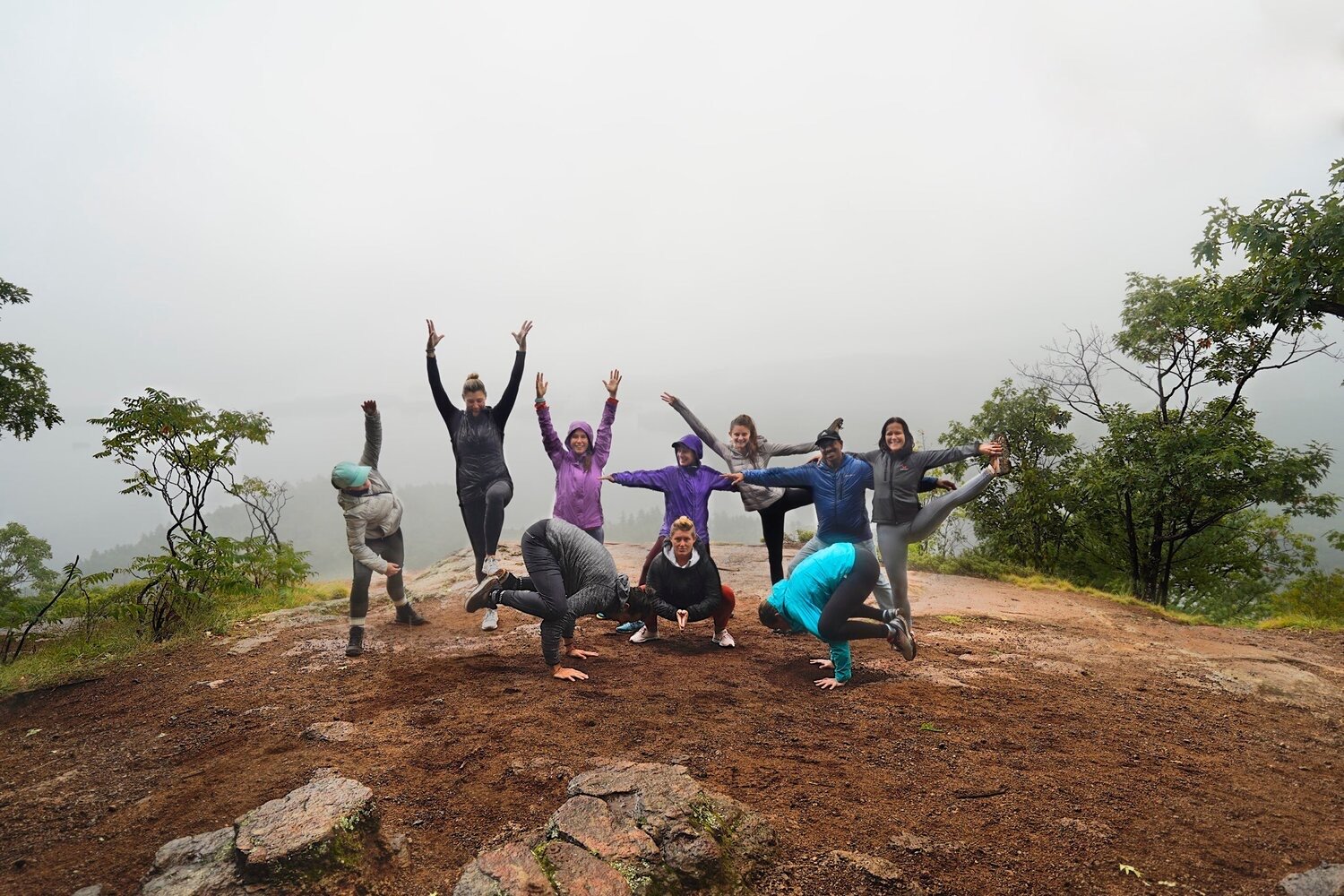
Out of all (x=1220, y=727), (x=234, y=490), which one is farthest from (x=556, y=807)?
(x=234, y=490)

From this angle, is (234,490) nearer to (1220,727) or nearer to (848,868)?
(848,868)

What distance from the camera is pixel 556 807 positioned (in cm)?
359

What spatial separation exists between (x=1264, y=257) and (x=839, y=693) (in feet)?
32.5

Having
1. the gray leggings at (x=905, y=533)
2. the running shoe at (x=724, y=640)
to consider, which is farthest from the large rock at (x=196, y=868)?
the gray leggings at (x=905, y=533)

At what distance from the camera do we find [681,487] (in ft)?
22.6

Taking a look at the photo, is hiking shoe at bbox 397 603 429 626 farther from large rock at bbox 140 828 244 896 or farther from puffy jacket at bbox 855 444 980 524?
puffy jacket at bbox 855 444 980 524

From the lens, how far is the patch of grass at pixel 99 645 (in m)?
6.66

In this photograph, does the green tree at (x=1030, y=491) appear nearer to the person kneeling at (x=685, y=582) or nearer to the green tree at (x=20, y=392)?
the person kneeling at (x=685, y=582)

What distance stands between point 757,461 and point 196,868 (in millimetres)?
5964

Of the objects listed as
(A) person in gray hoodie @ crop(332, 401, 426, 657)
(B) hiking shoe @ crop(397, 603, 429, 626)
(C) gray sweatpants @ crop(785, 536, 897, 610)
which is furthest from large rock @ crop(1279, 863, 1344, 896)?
(B) hiking shoe @ crop(397, 603, 429, 626)

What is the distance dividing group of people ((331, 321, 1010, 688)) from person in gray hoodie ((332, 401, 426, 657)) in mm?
18

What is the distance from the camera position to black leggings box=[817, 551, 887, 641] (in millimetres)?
5422

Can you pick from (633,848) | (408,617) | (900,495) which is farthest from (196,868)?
(900,495)

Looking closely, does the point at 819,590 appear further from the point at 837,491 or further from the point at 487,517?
the point at 487,517
